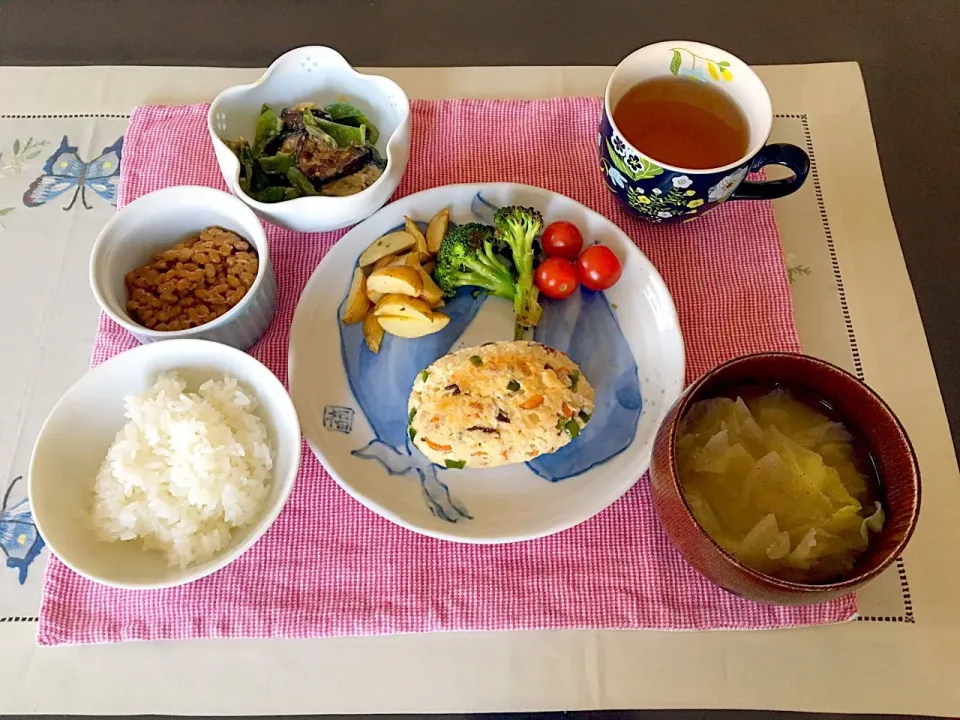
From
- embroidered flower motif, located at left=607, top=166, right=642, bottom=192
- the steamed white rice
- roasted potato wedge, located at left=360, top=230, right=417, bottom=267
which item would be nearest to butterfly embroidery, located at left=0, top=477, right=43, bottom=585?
the steamed white rice

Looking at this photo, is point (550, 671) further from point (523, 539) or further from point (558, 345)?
point (558, 345)

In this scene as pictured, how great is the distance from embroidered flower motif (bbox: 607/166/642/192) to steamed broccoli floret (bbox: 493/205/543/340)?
0.20m

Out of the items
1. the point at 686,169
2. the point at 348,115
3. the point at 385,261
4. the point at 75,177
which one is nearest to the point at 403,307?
the point at 385,261

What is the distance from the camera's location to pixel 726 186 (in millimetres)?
1399

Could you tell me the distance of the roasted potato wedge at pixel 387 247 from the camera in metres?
1.46

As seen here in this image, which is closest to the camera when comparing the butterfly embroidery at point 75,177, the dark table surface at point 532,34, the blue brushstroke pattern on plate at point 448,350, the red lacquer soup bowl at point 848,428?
the red lacquer soup bowl at point 848,428

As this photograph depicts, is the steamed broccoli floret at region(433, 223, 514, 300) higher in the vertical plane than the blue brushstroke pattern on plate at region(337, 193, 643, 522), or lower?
higher

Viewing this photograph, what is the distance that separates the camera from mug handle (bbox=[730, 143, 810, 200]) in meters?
1.41

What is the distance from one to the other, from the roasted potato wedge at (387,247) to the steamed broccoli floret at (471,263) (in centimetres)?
7

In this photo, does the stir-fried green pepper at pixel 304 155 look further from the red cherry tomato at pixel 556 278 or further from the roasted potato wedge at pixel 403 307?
the red cherry tomato at pixel 556 278

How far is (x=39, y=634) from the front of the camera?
48.9 inches

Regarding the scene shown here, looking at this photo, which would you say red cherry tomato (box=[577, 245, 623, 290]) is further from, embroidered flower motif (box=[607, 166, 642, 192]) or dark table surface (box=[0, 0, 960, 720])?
dark table surface (box=[0, 0, 960, 720])

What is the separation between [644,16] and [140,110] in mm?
1455

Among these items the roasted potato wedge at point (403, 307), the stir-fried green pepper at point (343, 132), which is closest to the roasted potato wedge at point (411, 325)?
the roasted potato wedge at point (403, 307)
